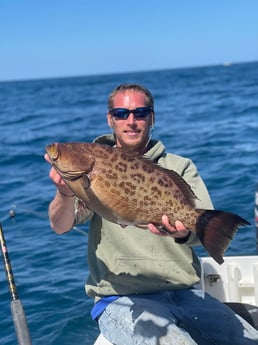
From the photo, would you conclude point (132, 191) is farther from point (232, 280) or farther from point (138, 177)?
point (232, 280)

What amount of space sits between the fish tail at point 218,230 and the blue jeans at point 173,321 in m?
0.80

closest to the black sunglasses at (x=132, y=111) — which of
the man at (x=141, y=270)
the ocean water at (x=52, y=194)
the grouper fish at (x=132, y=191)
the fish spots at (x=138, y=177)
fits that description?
the man at (x=141, y=270)

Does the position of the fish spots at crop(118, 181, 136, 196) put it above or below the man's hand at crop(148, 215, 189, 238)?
above

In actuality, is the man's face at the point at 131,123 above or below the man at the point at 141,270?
above

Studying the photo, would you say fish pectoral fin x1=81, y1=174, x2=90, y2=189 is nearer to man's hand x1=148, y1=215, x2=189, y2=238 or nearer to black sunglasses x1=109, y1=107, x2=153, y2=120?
man's hand x1=148, y1=215, x2=189, y2=238

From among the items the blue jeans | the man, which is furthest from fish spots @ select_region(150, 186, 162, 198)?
the blue jeans

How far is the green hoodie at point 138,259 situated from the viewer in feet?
13.4

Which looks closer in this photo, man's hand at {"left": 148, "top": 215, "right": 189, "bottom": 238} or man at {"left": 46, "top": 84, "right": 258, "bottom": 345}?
man's hand at {"left": 148, "top": 215, "right": 189, "bottom": 238}

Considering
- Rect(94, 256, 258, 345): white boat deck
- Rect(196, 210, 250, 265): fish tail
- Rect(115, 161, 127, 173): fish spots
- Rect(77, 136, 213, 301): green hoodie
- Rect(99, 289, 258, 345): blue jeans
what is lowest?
Rect(94, 256, 258, 345): white boat deck

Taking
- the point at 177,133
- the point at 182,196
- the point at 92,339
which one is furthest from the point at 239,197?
the point at 177,133

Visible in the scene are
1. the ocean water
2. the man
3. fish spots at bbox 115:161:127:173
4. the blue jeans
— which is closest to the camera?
fish spots at bbox 115:161:127:173

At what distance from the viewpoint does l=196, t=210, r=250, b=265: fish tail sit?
10.8ft

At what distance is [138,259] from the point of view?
4098 mm

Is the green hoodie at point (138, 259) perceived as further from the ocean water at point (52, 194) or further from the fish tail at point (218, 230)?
the ocean water at point (52, 194)
